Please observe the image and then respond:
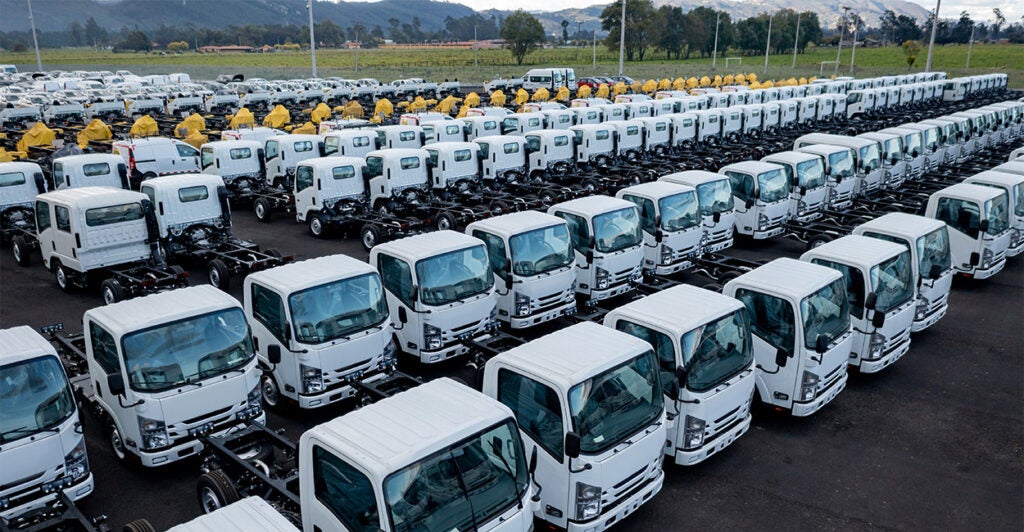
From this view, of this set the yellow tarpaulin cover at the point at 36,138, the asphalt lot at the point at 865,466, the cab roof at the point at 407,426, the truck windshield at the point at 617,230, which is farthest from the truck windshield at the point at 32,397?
the yellow tarpaulin cover at the point at 36,138

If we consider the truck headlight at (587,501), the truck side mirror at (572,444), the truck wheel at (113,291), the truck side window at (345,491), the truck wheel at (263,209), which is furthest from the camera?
the truck wheel at (263,209)

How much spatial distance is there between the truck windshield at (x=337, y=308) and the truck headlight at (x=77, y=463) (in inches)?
113

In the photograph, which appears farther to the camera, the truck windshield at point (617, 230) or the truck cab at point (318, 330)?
the truck windshield at point (617, 230)

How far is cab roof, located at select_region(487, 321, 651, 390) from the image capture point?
24.7 feet

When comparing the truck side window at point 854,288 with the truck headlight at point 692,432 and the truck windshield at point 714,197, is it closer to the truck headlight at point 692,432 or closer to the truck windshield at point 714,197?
the truck headlight at point 692,432

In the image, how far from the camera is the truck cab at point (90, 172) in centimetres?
2106

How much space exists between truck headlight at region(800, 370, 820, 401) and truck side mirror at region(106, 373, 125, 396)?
8.70 m

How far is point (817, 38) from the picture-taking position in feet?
447

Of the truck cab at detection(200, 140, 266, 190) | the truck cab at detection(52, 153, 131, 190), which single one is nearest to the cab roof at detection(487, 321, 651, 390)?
the truck cab at detection(52, 153, 131, 190)

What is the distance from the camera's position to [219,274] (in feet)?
53.1

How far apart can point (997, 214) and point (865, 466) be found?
9.61 meters

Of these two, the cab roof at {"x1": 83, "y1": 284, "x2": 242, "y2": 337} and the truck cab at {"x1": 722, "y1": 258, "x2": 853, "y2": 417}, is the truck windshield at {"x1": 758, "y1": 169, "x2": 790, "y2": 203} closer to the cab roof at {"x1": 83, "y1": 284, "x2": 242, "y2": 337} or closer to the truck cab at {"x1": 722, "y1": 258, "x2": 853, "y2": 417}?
the truck cab at {"x1": 722, "y1": 258, "x2": 853, "y2": 417}

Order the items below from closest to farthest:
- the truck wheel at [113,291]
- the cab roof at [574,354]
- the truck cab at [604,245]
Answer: the cab roof at [574,354]
the truck cab at [604,245]
the truck wheel at [113,291]

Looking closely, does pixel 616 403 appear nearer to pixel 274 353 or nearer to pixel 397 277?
pixel 274 353
